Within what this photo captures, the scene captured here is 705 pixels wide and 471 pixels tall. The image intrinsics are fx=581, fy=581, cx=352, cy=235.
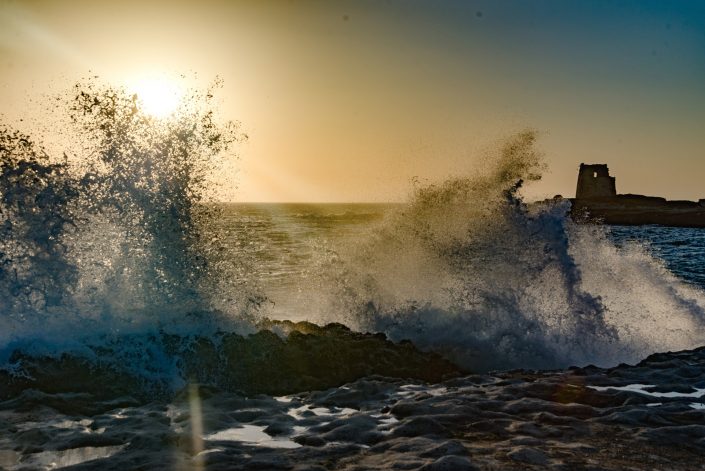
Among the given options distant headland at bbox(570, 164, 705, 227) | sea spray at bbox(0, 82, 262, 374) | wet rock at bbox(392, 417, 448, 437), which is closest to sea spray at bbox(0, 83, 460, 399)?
sea spray at bbox(0, 82, 262, 374)

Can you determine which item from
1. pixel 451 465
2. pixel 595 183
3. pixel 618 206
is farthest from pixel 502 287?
pixel 595 183

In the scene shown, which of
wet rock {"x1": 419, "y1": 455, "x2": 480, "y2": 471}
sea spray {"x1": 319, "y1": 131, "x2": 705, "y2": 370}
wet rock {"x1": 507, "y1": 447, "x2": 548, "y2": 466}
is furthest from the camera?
sea spray {"x1": 319, "y1": 131, "x2": 705, "y2": 370}

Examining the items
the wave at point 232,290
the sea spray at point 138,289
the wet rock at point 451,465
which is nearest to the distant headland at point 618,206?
the wave at point 232,290

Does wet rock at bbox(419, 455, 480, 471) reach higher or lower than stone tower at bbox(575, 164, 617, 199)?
lower

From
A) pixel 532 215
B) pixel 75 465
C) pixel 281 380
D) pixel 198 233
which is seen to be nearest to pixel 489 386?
pixel 281 380

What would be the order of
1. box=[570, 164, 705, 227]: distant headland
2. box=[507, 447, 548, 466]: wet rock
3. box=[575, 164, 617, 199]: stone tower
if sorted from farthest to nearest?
box=[575, 164, 617, 199]: stone tower, box=[570, 164, 705, 227]: distant headland, box=[507, 447, 548, 466]: wet rock

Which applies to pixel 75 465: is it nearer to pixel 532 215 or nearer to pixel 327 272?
pixel 327 272

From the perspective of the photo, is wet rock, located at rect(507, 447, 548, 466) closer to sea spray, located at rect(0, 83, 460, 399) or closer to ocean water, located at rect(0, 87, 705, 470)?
ocean water, located at rect(0, 87, 705, 470)

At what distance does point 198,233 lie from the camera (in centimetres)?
1025

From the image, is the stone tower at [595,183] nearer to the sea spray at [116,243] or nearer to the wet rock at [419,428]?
the sea spray at [116,243]

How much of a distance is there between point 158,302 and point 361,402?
398 centimetres

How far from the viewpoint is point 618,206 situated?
79.1 m

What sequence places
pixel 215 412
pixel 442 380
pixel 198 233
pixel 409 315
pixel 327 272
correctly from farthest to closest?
pixel 327 272 → pixel 409 315 → pixel 198 233 → pixel 442 380 → pixel 215 412

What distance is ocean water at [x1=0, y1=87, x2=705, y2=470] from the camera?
5105 mm
